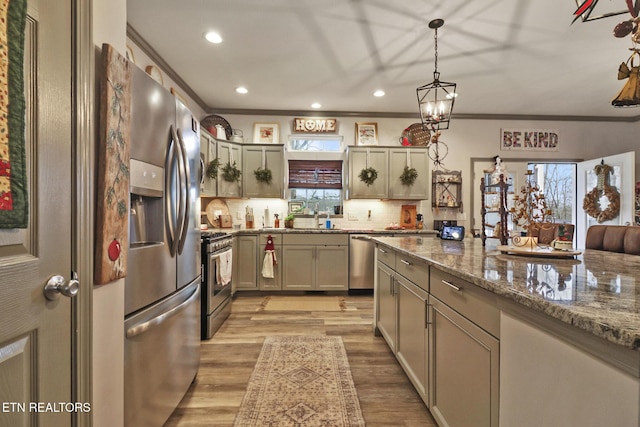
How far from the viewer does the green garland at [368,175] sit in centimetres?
453

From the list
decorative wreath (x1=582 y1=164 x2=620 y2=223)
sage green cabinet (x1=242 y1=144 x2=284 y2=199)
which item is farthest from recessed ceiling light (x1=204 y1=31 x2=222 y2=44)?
decorative wreath (x1=582 y1=164 x2=620 y2=223)

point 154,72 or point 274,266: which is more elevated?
point 154,72

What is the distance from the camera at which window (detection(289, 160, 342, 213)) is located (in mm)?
4883

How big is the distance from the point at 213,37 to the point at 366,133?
9.12 ft

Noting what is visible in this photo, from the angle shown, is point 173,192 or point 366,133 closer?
point 173,192

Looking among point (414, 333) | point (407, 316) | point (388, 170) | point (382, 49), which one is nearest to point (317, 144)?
point (388, 170)

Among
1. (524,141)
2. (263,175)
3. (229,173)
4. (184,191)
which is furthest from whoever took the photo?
(524,141)

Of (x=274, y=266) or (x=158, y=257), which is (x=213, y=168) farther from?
(x=158, y=257)

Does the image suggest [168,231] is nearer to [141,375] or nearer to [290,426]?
[141,375]

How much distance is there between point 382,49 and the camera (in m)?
2.96

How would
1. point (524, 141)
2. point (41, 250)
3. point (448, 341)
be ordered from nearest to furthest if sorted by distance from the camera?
point (41, 250), point (448, 341), point (524, 141)

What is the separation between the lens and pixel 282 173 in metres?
4.54

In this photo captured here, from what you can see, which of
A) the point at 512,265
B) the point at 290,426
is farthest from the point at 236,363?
the point at 512,265

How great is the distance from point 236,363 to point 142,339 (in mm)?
1110
